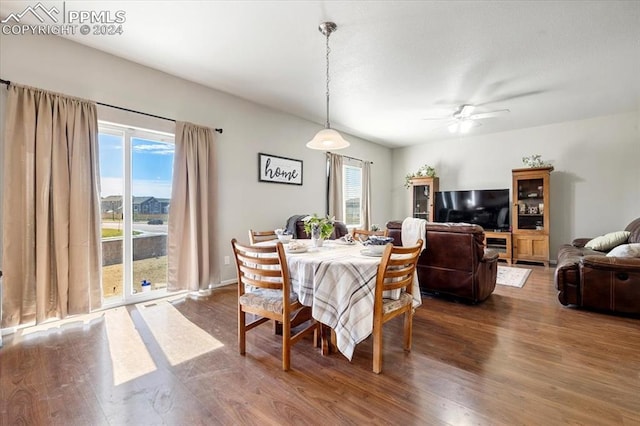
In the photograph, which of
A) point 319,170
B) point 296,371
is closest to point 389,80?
point 319,170

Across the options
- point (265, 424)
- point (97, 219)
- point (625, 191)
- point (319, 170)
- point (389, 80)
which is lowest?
point (265, 424)

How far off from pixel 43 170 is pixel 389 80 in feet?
12.3

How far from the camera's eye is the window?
20.8 ft

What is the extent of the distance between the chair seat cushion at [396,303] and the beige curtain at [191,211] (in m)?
2.56

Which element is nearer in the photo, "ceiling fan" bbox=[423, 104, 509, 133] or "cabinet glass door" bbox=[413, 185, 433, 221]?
"ceiling fan" bbox=[423, 104, 509, 133]

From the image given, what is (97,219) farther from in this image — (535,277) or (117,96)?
(535,277)

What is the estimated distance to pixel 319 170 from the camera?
5.52m

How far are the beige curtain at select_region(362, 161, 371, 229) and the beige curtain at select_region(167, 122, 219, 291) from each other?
12.5 feet

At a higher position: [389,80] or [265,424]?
[389,80]

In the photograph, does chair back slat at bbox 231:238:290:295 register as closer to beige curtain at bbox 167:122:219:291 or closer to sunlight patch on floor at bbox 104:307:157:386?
sunlight patch on floor at bbox 104:307:157:386

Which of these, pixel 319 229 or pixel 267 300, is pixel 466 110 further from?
pixel 267 300

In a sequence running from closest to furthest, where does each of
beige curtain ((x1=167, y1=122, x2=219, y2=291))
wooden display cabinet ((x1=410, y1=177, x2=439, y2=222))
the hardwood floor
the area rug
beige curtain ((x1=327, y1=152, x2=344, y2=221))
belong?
the hardwood floor, beige curtain ((x1=167, y1=122, x2=219, y2=291)), the area rug, beige curtain ((x1=327, y1=152, x2=344, y2=221)), wooden display cabinet ((x1=410, y1=177, x2=439, y2=222))

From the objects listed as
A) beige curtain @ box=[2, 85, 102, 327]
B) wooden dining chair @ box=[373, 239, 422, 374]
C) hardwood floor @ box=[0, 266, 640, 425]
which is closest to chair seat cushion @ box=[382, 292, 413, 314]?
wooden dining chair @ box=[373, 239, 422, 374]

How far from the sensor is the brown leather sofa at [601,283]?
2785mm
